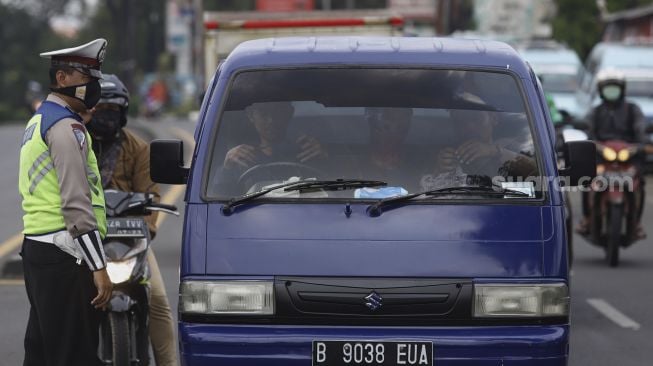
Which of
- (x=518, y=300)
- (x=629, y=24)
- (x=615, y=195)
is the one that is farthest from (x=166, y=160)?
(x=629, y=24)

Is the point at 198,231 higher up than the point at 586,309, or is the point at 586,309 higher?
the point at 198,231

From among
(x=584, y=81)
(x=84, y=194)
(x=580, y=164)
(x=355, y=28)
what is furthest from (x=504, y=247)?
(x=584, y=81)

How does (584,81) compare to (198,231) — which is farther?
(584,81)

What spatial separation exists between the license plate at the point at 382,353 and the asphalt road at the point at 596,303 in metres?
2.85

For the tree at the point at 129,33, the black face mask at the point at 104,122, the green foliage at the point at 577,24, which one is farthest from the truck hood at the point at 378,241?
the tree at the point at 129,33

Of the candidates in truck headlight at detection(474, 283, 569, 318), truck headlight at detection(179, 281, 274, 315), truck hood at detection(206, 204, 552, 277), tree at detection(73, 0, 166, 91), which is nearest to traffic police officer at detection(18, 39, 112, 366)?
truck headlight at detection(179, 281, 274, 315)

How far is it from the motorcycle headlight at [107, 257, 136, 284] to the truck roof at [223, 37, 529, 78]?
0.99 m

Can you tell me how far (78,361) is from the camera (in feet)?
20.7

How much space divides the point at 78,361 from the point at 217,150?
A: 112cm

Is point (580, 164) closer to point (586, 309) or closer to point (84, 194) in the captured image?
point (84, 194)

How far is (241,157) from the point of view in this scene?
→ 6.73 m

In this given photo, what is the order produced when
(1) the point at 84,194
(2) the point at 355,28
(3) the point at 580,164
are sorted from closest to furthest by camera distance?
(1) the point at 84,194
(3) the point at 580,164
(2) the point at 355,28

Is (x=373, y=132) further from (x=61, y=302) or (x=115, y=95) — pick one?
(x=61, y=302)

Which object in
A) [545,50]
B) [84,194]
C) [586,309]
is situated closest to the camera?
[84,194]
